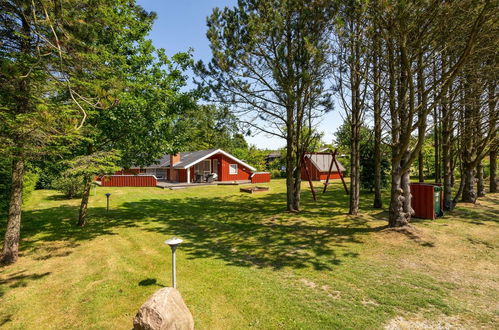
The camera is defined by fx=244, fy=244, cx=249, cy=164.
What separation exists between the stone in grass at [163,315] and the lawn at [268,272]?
436 mm

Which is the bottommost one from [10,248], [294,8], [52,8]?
[10,248]

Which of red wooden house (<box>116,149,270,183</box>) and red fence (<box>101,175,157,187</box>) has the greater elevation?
red wooden house (<box>116,149,270,183</box>)

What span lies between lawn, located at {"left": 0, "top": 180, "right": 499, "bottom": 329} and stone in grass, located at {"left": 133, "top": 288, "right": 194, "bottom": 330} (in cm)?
44

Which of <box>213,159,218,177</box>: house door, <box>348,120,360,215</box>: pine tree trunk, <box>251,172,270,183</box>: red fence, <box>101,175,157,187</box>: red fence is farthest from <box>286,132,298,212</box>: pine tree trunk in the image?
<box>101,175,157,187</box>: red fence

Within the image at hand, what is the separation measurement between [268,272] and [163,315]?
317 centimetres

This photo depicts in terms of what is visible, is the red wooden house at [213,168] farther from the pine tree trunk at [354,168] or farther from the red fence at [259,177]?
the pine tree trunk at [354,168]

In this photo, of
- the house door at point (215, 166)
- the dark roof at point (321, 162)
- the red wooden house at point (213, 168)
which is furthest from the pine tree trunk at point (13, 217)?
the dark roof at point (321, 162)

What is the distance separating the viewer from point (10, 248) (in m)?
7.45

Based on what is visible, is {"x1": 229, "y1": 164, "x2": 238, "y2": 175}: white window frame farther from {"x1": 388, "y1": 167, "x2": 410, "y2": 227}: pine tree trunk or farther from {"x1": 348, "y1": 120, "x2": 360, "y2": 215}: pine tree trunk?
{"x1": 388, "y1": 167, "x2": 410, "y2": 227}: pine tree trunk

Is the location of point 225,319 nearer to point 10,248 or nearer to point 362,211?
point 10,248

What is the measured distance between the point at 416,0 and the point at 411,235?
7.66 metres

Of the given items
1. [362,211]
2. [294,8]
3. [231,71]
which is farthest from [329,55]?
[362,211]

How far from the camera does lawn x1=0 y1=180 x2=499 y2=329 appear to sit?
4824 mm

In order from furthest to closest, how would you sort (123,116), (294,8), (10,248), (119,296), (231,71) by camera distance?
1. (231,71)
2. (294,8)
3. (123,116)
4. (10,248)
5. (119,296)
